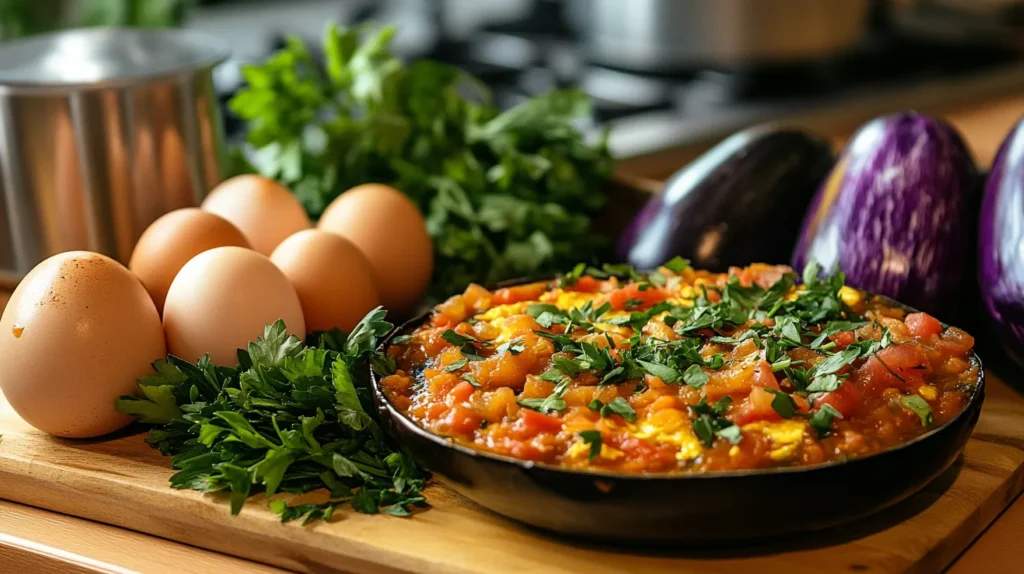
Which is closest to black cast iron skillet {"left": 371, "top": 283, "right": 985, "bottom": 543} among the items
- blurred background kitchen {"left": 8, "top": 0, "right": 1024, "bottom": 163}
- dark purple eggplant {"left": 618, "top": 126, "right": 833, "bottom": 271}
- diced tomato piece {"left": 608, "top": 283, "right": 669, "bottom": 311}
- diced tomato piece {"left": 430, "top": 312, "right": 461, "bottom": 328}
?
diced tomato piece {"left": 430, "top": 312, "right": 461, "bottom": 328}

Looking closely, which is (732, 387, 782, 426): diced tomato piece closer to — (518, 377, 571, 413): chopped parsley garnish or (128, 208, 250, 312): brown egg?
(518, 377, 571, 413): chopped parsley garnish

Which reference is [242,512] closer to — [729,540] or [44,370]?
[44,370]

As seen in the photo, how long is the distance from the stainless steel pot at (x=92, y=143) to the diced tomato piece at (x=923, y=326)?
1.03 meters

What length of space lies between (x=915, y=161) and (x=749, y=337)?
499 millimetres

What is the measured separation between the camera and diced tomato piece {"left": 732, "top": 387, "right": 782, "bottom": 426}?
41.2 inches

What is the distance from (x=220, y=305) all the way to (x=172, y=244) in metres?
0.17

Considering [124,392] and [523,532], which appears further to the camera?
[124,392]

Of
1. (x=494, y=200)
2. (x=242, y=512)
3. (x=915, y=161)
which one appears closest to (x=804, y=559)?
(x=242, y=512)

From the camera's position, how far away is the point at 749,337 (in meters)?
1.20

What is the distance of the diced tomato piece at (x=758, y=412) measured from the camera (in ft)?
3.43

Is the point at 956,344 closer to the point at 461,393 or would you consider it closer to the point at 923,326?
the point at 923,326

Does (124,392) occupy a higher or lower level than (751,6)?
lower

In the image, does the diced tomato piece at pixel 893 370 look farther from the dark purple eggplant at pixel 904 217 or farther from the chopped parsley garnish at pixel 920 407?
the dark purple eggplant at pixel 904 217

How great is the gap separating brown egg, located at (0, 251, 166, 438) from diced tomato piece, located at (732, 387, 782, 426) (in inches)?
25.9
